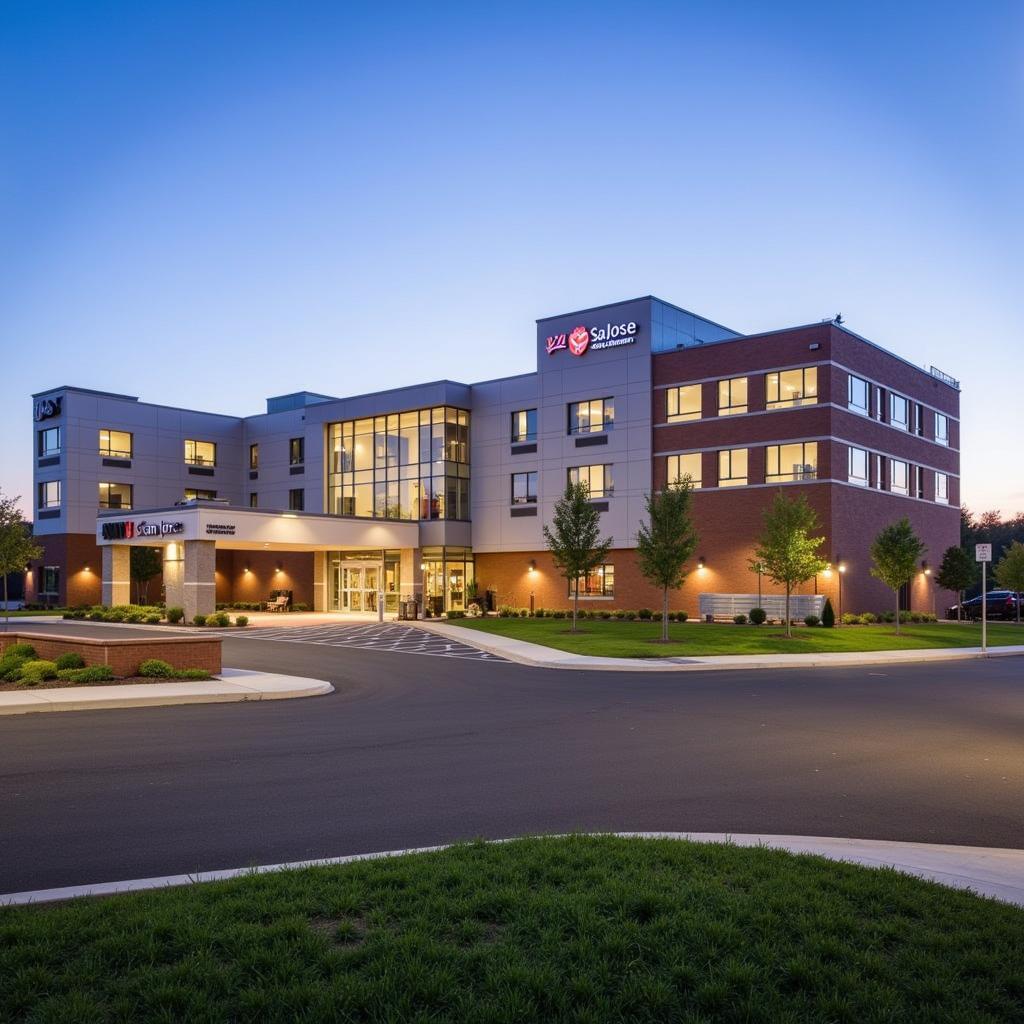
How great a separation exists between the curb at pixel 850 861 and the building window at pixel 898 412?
39.3 meters

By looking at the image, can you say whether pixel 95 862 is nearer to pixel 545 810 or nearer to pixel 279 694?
pixel 545 810

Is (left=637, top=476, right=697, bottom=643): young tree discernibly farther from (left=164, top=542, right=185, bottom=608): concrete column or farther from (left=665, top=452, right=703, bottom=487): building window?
(left=164, top=542, right=185, bottom=608): concrete column

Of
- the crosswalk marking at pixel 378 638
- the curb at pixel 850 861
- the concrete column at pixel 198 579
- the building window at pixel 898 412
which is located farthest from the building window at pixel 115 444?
the curb at pixel 850 861

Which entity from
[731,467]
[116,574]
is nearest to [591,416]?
[731,467]

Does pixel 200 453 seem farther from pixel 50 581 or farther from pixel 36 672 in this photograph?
pixel 36 672

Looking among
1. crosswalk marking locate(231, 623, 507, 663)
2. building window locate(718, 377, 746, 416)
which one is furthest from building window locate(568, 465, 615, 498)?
crosswalk marking locate(231, 623, 507, 663)

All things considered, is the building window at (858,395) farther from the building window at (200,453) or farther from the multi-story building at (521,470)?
the building window at (200,453)

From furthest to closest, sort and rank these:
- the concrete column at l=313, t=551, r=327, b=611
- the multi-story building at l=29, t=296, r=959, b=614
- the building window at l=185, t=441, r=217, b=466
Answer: the building window at l=185, t=441, r=217, b=466 < the concrete column at l=313, t=551, r=327, b=611 < the multi-story building at l=29, t=296, r=959, b=614

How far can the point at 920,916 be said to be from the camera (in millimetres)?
5168

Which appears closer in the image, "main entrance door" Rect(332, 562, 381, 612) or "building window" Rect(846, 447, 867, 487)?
"building window" Rect(846, 447, 867, 487)

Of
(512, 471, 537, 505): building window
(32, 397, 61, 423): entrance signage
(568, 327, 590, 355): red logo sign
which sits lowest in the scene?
(512, 471, 537, 505): building window

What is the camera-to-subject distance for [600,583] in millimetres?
43562

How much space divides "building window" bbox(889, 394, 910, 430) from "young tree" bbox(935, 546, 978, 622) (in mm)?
7277

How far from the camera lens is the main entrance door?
4847 cm
